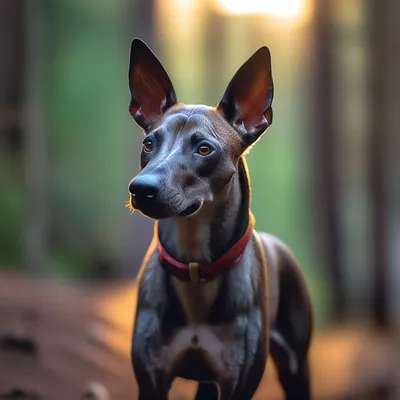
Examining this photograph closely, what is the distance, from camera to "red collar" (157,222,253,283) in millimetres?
1474

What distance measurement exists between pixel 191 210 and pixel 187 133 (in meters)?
0.14

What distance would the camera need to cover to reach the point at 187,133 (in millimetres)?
1406

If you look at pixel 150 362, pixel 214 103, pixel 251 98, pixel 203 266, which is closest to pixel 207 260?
pixel 203 266

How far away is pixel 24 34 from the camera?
4.72 metres

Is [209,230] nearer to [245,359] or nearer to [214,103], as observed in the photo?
[245,359]

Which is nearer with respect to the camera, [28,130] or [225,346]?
[225,346]

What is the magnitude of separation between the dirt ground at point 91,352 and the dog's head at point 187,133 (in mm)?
653

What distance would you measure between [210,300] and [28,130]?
338 cm

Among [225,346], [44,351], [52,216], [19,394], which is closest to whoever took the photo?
[225,346]

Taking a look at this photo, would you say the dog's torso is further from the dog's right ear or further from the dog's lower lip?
the dog's right ear

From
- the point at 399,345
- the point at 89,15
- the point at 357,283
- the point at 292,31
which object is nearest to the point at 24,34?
the point at 89,15

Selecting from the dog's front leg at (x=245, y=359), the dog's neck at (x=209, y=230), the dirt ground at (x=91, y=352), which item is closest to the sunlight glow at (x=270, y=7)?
the dirt ground at (x=91, y=352)

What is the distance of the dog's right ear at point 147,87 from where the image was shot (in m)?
1.52

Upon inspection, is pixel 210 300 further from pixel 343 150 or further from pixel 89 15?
pixel 89 15
